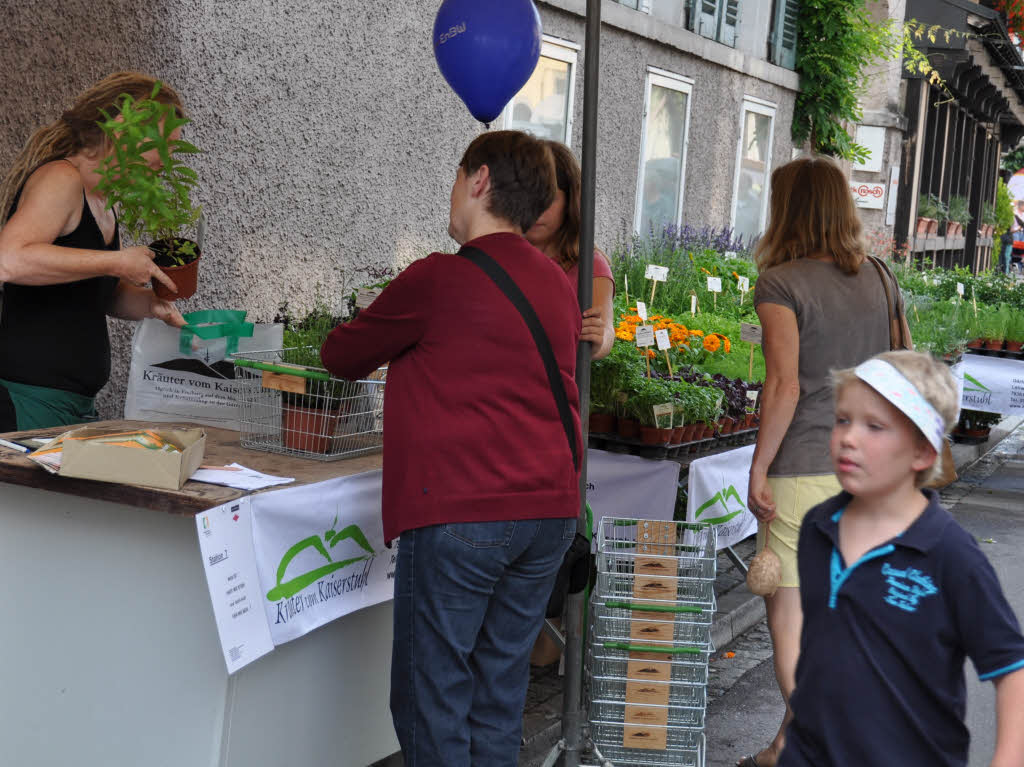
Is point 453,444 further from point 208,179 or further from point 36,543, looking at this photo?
point 208,179

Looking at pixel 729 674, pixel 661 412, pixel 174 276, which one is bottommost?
pixel 729 674

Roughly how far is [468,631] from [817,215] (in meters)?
1.76

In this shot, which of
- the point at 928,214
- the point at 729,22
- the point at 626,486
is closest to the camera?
the point at 626,486

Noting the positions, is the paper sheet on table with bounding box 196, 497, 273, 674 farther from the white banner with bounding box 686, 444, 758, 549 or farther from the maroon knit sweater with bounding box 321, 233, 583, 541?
the white banner with bounding box 686, 444, 758, 549

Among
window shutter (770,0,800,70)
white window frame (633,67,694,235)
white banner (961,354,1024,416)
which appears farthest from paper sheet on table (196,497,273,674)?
window shutter (770,0,800,70)

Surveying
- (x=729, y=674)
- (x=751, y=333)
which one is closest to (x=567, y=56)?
(x=751, y=333)

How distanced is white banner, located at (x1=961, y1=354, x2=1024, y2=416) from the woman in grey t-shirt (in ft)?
18.2

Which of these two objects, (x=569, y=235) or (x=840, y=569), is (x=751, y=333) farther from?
(x=840, y=569)

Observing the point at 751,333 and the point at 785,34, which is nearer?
the point at 751,333

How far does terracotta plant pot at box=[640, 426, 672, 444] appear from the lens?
4703mm

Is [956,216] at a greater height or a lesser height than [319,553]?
greater

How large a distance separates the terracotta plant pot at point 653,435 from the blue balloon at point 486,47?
1519 mm

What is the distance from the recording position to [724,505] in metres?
5.03

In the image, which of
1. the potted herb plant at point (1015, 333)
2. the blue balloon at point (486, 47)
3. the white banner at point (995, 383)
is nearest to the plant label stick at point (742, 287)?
the white banner at point (995, 383)
